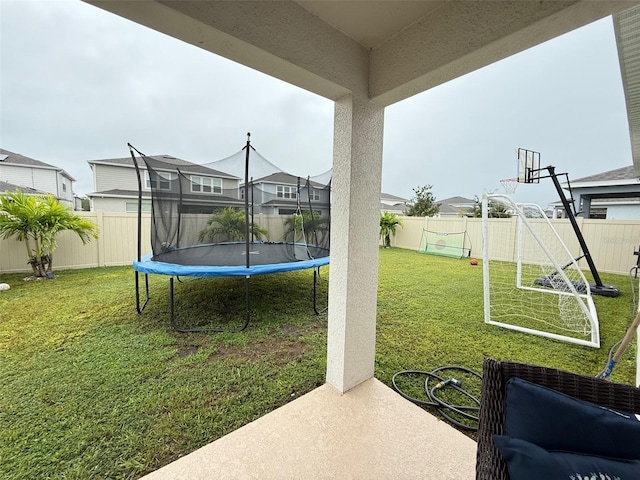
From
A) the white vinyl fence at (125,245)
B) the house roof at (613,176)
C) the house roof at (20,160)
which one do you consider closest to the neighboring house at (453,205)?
the house roof at (613,176)

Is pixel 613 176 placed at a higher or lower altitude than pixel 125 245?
higher

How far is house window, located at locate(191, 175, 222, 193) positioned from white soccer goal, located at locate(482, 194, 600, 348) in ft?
11.2

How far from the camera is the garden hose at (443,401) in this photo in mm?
1494

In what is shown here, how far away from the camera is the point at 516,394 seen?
75 cm

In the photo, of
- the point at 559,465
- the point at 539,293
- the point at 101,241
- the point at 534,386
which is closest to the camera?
the point at 559,465

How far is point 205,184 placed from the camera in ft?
11.5

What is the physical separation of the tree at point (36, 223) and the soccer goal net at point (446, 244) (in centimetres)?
950

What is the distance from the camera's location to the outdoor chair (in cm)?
77

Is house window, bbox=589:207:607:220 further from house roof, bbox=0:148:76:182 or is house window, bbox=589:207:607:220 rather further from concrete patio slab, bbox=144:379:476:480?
house roof, bbox=0:148:76:182

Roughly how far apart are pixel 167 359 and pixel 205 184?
2.32 m

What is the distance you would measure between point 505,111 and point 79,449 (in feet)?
48.5

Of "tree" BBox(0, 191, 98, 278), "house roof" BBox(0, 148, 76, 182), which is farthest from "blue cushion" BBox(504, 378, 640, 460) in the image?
"house roof" BBox(0, 148, 76, 182)

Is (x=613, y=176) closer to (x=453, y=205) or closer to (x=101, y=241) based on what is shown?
(x=101, y=241)

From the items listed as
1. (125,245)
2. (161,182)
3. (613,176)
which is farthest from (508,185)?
(125,245)
